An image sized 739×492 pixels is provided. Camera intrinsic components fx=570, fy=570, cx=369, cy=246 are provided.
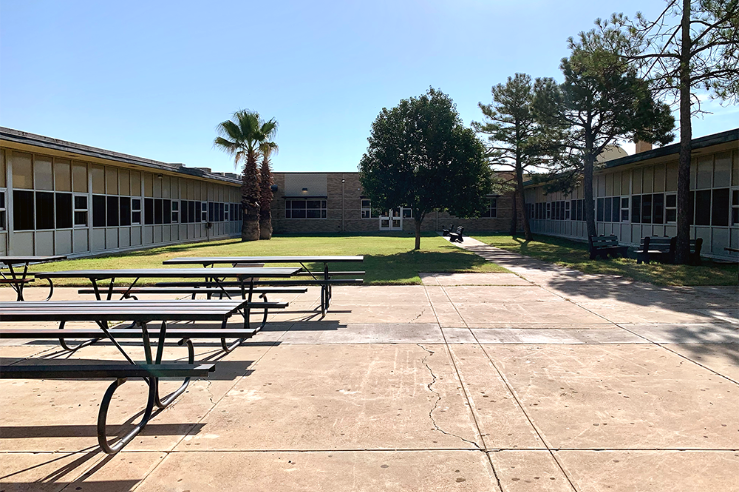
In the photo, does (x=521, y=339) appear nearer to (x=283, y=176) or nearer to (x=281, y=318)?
(x=281, y=318)

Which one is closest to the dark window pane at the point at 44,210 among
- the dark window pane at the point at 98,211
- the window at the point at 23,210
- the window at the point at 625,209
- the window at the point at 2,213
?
the window at the point at 23,210

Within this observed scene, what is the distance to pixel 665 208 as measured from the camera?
74.6ft

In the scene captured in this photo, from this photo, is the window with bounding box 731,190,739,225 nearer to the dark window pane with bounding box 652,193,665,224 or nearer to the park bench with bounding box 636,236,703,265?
the park bench with bounding box 636,236,703,265

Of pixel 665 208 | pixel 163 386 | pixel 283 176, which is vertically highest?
pixel 283 176

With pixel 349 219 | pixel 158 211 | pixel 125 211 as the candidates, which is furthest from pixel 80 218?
pixel 349 219

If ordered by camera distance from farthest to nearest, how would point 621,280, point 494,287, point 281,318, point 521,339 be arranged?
point 621,280 → point 494,287 → point 281,318 → point 521,339

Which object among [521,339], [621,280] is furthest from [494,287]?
[521,339]

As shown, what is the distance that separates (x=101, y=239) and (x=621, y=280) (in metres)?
19.5

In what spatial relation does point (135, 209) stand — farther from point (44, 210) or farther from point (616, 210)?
point (616, 210)

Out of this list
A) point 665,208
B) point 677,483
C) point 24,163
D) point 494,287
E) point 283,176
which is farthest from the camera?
point 283,176

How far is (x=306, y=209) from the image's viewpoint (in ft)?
164

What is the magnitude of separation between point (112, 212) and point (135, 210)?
1987 millimetres

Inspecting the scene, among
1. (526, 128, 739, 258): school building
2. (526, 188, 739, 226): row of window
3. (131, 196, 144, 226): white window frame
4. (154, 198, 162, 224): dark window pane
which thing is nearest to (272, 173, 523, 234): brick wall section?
(526, 188, 739, 226): row of window

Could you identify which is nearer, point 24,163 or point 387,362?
point 387,362
